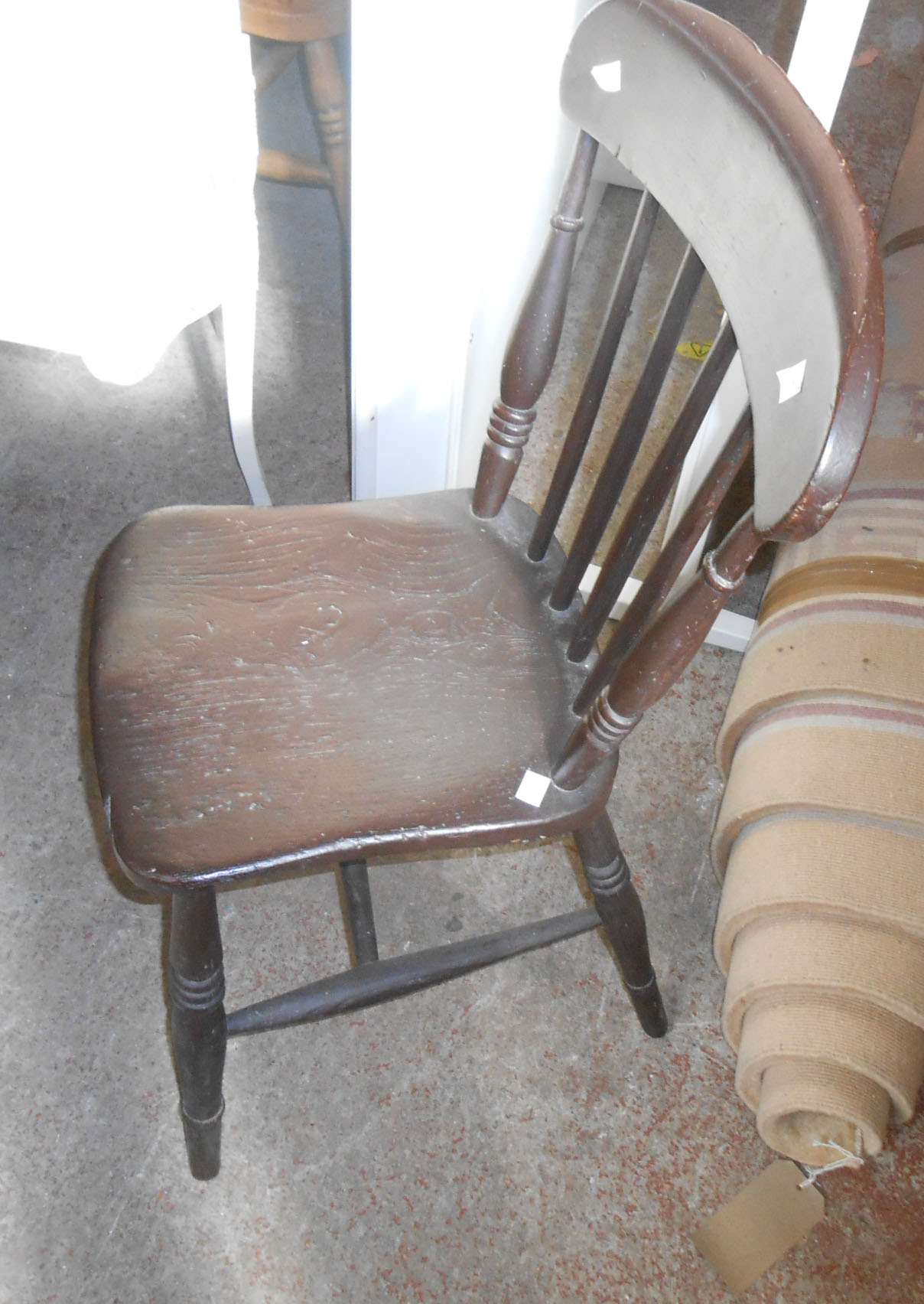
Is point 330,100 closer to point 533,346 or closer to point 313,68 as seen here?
point 313,68

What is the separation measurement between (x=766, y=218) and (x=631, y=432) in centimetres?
22

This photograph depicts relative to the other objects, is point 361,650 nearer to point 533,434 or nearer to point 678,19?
point 678,19

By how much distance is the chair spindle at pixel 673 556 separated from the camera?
59 centimetres

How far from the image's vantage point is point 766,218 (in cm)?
56

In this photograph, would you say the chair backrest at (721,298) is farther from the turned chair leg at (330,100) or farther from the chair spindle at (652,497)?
the turned chair leg at (330,100)

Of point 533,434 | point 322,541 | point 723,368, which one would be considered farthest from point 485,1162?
point 533,434

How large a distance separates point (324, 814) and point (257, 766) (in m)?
0.06

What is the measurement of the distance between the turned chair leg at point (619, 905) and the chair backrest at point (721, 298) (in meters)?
0.14

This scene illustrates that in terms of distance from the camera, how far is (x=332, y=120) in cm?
166

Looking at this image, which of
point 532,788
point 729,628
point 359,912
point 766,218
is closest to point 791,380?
point 766,218

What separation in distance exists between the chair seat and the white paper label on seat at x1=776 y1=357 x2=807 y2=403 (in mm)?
334

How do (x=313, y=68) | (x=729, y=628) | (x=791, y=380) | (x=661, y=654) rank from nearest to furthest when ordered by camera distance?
(x=791, y=380) → (x=661, y=654) → (x=729, y=628) → (x=313, y=68)

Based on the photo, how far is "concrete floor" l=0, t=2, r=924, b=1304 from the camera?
98 cm

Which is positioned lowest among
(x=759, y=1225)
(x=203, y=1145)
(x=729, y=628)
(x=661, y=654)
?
(x=759, y=1225)
